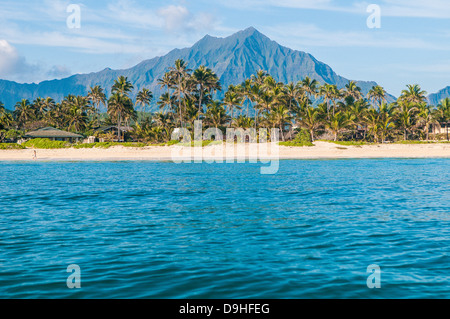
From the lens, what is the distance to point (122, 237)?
43.7ft

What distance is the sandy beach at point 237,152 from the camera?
65.2m

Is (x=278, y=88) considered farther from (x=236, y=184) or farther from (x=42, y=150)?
(x=236, y=184)

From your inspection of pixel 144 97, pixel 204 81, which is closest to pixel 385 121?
pixel 204 81

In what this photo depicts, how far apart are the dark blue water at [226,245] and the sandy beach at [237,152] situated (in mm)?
42784

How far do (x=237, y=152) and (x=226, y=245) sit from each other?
58326 millimetres

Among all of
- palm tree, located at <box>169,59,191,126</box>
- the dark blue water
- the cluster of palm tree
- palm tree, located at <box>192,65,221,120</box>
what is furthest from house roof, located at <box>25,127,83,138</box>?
the dark blue water

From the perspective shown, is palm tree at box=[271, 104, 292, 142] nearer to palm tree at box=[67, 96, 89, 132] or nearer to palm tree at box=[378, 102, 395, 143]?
palm tree at box=[378, 102, 395, 143]

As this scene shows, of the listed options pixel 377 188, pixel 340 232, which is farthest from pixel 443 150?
pixel 340 232

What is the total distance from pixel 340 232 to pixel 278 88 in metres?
76.0

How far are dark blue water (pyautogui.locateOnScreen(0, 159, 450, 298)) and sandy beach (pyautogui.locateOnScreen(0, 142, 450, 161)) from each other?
4278 centimetres

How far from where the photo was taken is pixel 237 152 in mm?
70438

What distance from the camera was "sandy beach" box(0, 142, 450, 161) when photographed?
65250 millimetres

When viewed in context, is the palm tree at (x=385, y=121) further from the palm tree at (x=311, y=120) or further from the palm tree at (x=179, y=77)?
the palm tree at (x=179, y=77)
